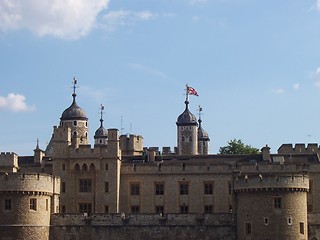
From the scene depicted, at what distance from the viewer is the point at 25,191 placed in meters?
82.2

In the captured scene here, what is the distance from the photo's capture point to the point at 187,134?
138 meters

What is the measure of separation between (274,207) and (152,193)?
20.8 m

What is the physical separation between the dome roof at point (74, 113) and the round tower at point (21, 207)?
45690 mm

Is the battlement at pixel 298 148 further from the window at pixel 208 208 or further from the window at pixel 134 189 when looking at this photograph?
the window at pixel 134 189

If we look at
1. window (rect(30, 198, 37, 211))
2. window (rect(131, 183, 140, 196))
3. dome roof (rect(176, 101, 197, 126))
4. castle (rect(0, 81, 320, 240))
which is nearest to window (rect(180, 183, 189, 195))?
castle (rect(0, 81, 320, 240))

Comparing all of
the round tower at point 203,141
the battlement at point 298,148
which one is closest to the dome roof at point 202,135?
the round tower at point 203,141

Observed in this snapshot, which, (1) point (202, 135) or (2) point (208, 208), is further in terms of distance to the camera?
(1) point (202, 135)

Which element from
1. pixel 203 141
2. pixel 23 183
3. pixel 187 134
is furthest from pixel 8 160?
pixel 203 141

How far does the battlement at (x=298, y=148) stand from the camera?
104938mm

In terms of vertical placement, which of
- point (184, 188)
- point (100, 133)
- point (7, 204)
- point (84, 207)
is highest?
point (100, 133)

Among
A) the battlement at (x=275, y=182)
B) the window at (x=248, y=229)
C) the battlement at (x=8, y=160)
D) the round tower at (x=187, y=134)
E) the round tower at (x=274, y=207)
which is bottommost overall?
the window at (x=248, y=229)

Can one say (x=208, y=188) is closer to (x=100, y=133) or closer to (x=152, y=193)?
(x=152, y=193)


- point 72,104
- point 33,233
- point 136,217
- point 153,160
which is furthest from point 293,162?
point 72,104

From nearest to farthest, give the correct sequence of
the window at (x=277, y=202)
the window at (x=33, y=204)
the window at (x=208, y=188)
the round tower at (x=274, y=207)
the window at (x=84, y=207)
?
1. the round tower at (x=274, y=207)
2. the window at (x=277, y=202)
3. the window at (x=33, y=204)
4. the window at (x=84, y=207)
5. the window at (x=208, y=188)
